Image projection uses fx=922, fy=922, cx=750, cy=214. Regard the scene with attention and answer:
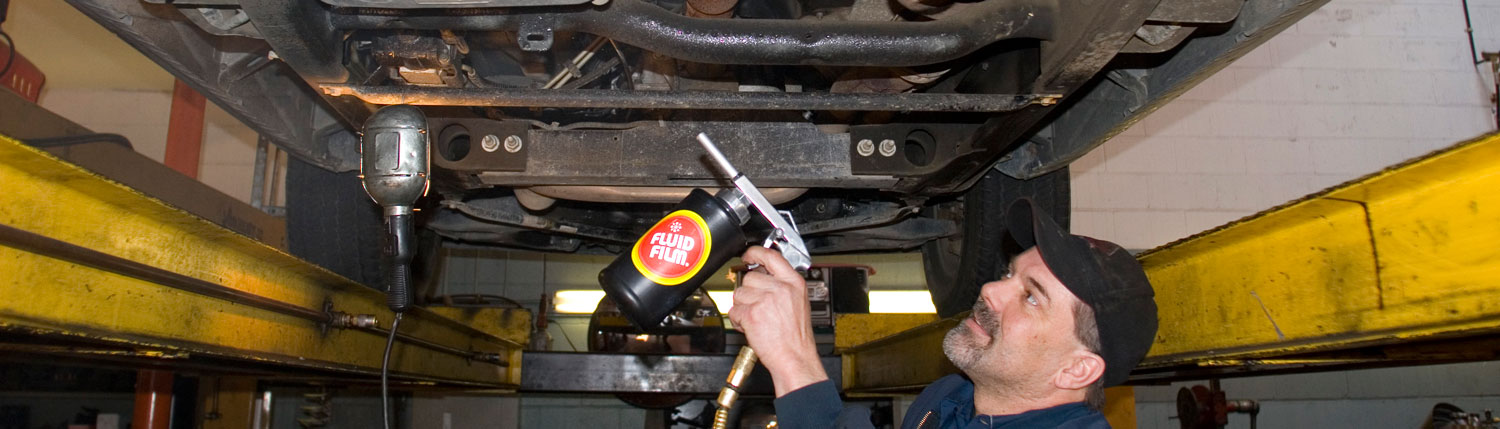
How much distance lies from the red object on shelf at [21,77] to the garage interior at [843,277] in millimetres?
15

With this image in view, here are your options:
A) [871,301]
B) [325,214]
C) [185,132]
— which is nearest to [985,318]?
[325,214]

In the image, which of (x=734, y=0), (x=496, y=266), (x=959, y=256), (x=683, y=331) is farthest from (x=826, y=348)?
(x=734, y=0)

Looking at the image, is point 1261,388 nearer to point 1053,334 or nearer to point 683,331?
point 683,331

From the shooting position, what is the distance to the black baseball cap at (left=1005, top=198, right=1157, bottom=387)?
130 centimetres

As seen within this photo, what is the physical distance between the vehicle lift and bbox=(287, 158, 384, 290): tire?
2.17 feet

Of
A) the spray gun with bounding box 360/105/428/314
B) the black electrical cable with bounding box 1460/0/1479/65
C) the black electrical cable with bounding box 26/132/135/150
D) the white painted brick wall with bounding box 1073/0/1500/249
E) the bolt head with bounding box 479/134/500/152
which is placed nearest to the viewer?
the spray gun with bounding box 360/105/428/314

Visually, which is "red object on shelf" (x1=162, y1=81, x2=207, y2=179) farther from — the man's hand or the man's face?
the man's face

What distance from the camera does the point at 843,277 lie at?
17.5 ft

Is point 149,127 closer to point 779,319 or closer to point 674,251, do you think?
point 674,251

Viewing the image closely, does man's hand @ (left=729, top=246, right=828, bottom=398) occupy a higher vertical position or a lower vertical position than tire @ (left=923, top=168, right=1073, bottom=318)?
lower

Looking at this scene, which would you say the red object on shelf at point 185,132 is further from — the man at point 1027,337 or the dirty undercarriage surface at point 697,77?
A: the man at point 1027,337

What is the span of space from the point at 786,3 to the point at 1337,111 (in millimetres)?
6122

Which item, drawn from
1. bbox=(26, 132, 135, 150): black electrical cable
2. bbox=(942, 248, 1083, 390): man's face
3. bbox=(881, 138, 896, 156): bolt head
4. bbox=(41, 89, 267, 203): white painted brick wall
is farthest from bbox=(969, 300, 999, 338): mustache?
bbox=(41, 89, 267, 203): white painted brick wall

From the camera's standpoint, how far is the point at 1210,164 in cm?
628
